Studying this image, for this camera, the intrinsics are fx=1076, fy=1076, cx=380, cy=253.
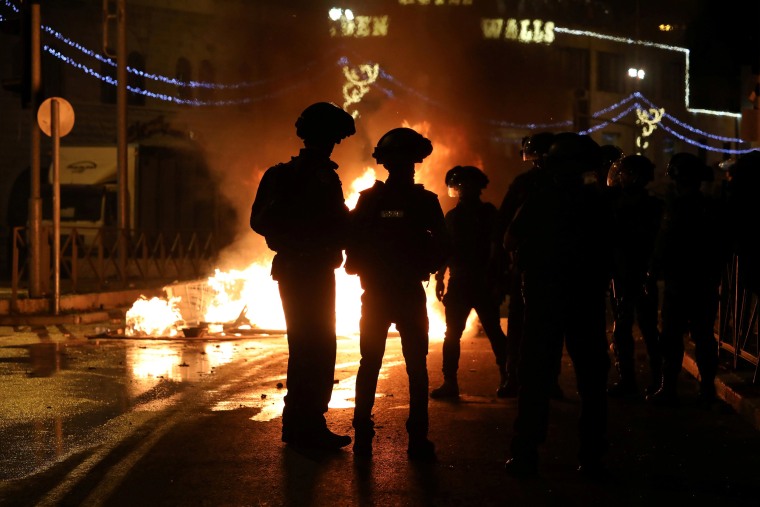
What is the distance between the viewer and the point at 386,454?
19.8 feet

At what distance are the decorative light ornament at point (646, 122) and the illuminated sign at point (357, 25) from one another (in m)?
22.5

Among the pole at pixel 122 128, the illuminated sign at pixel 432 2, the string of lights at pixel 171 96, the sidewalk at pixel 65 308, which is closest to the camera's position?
the sidewalk at pixel 65 308

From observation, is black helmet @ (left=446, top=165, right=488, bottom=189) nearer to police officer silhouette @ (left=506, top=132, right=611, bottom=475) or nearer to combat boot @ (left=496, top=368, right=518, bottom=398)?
combat boot @ (left=496, top=368, right=518, bottom=398)

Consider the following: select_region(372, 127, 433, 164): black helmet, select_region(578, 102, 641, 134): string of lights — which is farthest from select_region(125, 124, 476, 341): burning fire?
select_region(578, 102, 641, 134): string of lights

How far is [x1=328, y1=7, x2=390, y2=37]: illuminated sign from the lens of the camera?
28734 mm

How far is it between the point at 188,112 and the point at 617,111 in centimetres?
2330

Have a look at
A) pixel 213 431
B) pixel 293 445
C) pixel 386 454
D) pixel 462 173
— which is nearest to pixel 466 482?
pixel 386 454

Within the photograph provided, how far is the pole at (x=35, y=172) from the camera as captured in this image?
49.4 ft

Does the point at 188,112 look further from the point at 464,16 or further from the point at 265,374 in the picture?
the point at 265,374

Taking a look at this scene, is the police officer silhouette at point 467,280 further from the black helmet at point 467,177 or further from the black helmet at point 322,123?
the black helmet at point 322,123

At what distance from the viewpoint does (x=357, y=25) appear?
29.2 metres

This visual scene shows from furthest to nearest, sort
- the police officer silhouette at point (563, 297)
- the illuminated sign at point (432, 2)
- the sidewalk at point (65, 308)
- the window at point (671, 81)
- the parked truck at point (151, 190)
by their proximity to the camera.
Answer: the window at point (671, 81), the illuminated sign at point (432, 2), the parked truck at point (151, 190), the sidewalk at point (65, 308), the police officer silhouette at point (563, 297)

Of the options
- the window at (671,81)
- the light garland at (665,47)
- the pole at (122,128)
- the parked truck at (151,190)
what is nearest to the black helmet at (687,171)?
the pole at (122,128)

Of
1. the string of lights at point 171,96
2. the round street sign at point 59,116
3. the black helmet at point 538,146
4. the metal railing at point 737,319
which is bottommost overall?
the metal railing at point 737,319
